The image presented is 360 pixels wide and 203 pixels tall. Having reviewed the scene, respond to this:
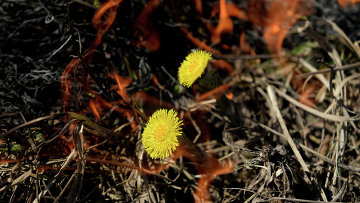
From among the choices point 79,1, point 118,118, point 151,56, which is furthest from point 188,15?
point 118,118

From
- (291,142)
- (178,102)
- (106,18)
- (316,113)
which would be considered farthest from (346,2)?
(106,18)

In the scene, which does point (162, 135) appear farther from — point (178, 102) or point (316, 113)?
point (316, 113)

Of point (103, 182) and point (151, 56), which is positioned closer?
point (103, 182)

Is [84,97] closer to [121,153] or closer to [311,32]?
[121,153]

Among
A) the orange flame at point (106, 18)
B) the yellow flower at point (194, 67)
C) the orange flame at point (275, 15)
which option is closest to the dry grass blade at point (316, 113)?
the orange flame at point (275, 15)

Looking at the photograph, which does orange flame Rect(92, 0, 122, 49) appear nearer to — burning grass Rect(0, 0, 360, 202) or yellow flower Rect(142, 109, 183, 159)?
burning grass Rect(0, 0, 360, 202)

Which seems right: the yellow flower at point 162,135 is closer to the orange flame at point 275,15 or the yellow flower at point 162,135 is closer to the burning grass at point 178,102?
the burning grass at point 178,102
